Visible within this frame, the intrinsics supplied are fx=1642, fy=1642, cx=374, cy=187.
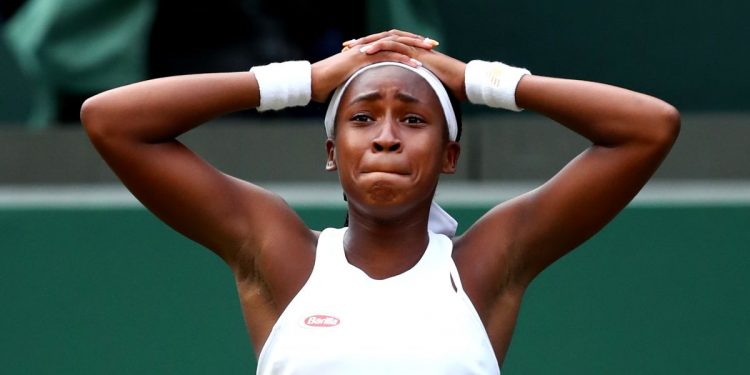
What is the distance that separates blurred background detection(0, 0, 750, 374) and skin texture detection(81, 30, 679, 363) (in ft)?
4.68

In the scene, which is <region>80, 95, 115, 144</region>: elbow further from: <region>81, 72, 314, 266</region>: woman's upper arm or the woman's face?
the woman's face

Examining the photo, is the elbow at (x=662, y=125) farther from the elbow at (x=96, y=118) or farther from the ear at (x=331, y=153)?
the elbow at (x=96, y=118)

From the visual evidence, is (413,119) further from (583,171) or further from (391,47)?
(583,171)

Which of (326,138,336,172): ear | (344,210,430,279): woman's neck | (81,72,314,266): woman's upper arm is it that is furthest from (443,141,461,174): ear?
(81,72,314,266): woman's upper arm

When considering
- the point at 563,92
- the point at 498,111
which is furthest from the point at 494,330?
the point at 498,111

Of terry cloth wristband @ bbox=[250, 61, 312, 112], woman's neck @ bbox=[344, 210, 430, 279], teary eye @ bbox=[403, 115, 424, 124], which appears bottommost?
woman's neck @ bbox=[344, 210, 430, 279]

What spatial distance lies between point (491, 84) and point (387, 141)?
0.89 feet

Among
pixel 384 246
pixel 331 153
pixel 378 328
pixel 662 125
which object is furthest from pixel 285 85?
pixel 662 125

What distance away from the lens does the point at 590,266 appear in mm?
4684

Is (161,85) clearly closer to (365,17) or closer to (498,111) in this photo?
(365,17)

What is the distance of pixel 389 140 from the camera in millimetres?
3027

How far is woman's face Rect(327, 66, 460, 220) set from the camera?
3035 mm

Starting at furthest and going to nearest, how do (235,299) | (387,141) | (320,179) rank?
(320,179) < (235,299) < (387,141)

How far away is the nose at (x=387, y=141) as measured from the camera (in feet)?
9.94
